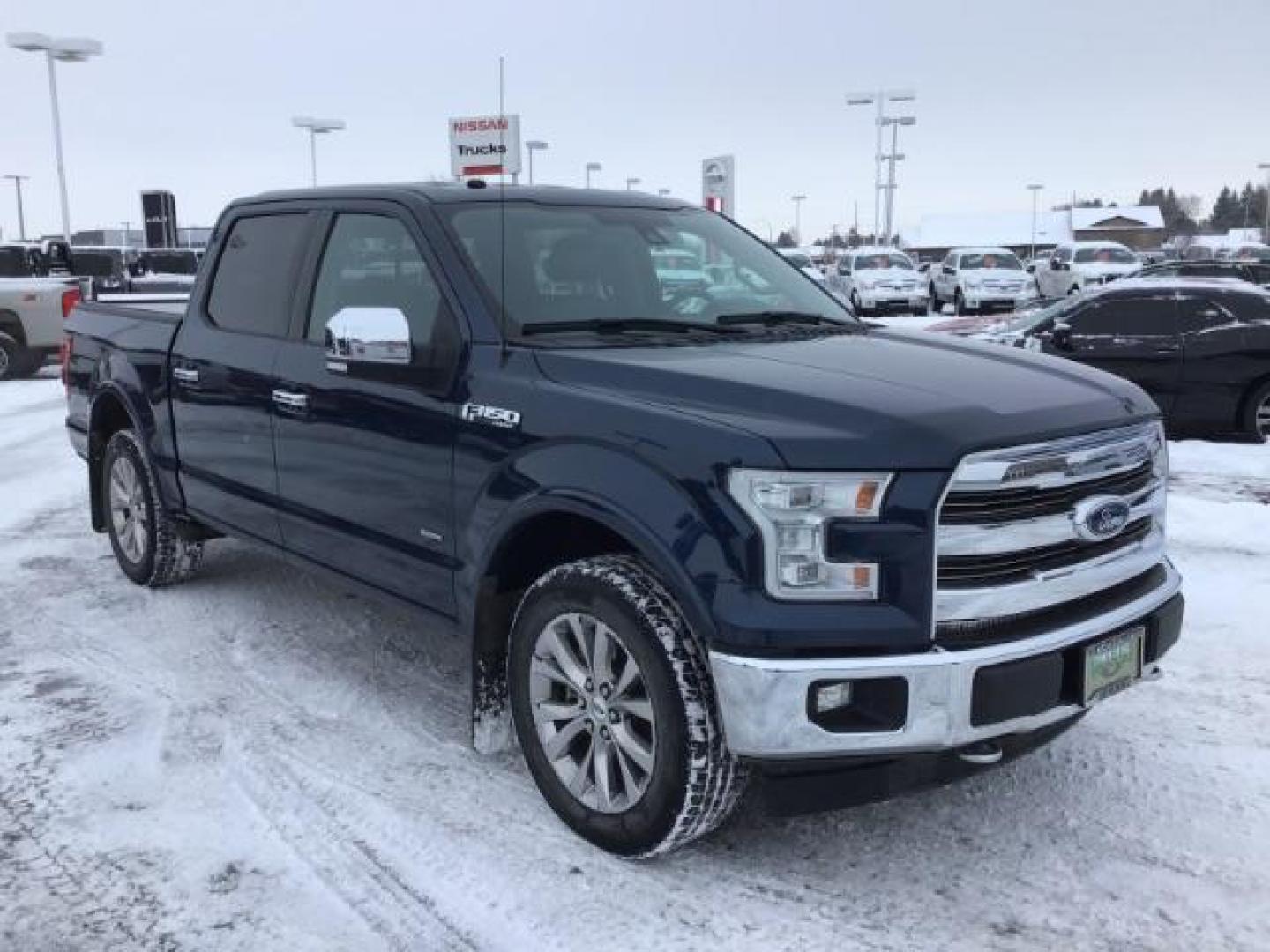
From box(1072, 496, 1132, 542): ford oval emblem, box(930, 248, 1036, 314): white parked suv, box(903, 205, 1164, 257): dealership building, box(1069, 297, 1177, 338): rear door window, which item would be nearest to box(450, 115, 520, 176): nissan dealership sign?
box(1069, 297, 1177, 338): rear door window

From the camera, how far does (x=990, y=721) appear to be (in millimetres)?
2838

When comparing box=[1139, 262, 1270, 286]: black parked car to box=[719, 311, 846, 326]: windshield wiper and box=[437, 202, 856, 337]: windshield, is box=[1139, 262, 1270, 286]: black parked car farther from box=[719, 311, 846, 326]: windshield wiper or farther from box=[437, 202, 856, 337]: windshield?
box=[719, 311, 846, 326]: windshield wiper

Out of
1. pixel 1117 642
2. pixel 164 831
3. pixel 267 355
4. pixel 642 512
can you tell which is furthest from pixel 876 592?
pixel 267 355

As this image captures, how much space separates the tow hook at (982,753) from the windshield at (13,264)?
18054 mm

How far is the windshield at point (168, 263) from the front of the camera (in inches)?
974

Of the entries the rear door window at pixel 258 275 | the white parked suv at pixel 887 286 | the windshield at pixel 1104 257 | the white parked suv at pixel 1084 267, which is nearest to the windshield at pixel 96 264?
the white parked suv at pixel 887 286

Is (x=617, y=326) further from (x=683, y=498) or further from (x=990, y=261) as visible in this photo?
(x=990, y=261)

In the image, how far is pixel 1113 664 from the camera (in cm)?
314

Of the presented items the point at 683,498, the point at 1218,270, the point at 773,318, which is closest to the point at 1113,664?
the point at 683,498

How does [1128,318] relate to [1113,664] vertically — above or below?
above

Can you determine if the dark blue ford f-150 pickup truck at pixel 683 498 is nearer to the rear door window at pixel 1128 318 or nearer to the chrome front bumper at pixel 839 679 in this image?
the chrome front bumper at pixel 839 679

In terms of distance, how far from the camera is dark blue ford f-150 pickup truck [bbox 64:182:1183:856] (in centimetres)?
278

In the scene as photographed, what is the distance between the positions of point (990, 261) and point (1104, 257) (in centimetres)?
339

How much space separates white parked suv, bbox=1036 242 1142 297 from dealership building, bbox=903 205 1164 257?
190 ft
